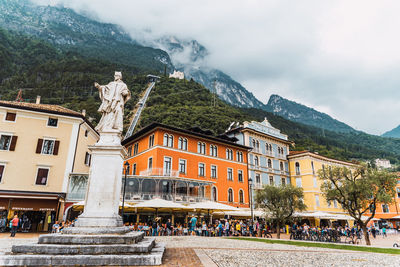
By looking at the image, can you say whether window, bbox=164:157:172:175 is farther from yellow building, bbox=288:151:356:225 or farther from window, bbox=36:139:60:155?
yellow building, bbox=288:151:356:225

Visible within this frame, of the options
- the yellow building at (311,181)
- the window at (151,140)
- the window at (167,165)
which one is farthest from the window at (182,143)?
the yellow building at (311,181)

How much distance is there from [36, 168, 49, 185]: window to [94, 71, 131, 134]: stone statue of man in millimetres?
18151

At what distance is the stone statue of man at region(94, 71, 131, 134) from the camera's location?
836 cm

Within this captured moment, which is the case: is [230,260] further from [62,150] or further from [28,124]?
[28,124]

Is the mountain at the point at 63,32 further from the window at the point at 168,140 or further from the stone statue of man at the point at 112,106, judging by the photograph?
the stone statue of man at the point at 112,106

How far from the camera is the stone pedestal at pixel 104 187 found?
6965 mm

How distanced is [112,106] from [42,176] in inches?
734

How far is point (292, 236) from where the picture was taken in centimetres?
2223

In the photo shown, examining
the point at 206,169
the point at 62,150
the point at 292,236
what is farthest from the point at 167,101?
the point at 292,236

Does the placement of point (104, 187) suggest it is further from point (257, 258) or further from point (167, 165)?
point (167, 165)

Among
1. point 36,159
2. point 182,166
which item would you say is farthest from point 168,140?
point 36,159

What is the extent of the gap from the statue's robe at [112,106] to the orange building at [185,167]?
53.8 feet

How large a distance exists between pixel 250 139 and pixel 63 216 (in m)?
26.9

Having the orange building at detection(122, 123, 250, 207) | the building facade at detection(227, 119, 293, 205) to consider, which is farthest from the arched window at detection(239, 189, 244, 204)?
the building facade at detection(227, 119, 293, 205)
